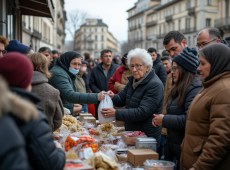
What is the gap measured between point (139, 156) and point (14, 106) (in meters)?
1.89

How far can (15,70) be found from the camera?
2043 millimetres

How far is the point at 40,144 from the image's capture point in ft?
6.96

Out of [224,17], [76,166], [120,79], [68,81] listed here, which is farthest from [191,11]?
[76,166]

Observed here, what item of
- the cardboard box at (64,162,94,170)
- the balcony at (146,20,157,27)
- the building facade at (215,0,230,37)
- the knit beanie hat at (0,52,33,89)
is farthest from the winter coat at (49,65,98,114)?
the balcony at (146,20,157,27)

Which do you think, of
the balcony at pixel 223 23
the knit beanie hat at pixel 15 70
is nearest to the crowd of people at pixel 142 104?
the knit beanie hat at pixel 15 70

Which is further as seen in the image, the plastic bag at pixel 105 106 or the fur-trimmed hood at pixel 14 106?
the plastic bag at pixel 105 106

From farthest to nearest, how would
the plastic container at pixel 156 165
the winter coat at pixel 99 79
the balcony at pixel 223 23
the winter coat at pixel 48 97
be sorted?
the balcony at pixel 223 23
the winter coat at pixel 99 79
the winter coat at pixel 48 97
the plastic container at pixel 156 165

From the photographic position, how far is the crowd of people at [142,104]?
6.25 ft

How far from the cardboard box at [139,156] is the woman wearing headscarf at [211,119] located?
0.32 metres

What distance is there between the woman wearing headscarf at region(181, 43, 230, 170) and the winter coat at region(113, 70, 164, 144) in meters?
0.89

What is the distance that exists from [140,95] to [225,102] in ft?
4.66

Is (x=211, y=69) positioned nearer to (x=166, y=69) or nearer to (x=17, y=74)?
(x=17, y=74)

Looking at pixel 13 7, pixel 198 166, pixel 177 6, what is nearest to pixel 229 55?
pixel 198 166

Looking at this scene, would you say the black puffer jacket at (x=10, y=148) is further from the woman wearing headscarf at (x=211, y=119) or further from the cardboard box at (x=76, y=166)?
the woman wearing headscarf at (x=211, y=119)
